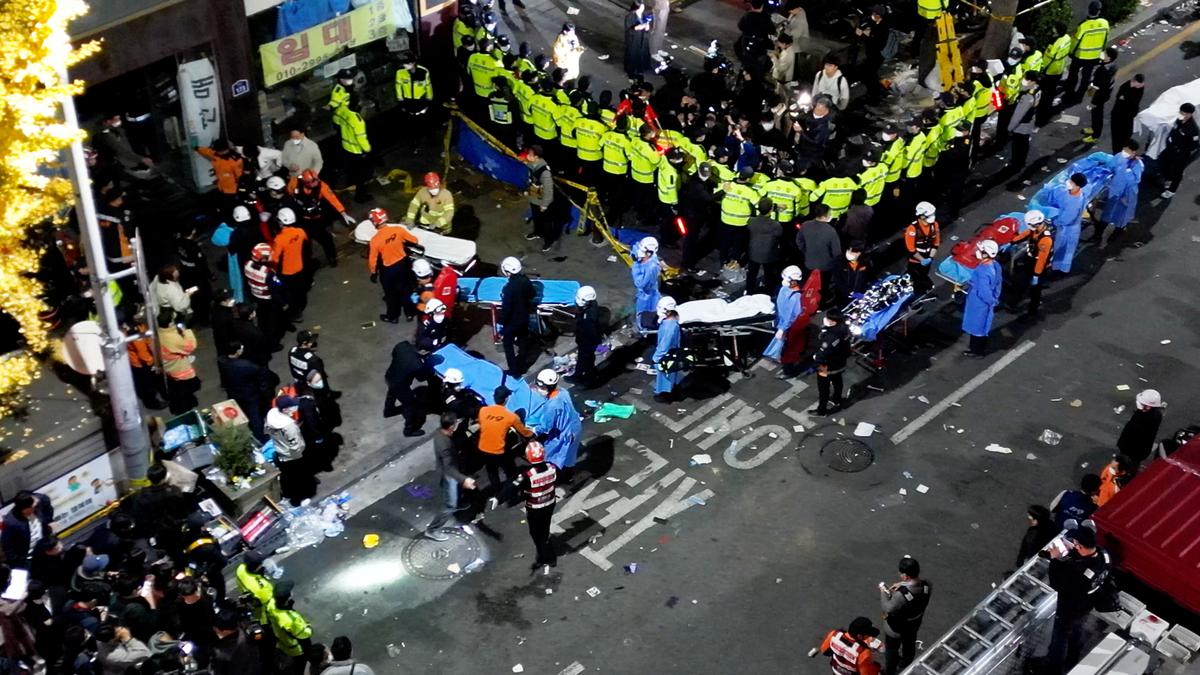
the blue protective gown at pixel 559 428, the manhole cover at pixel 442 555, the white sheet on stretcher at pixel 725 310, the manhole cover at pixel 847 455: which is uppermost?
the white sheet on stretcher at pixel 725 310

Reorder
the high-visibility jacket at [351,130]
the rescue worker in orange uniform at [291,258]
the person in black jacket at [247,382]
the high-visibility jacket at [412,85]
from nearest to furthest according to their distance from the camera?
1. the person in black jacket at [247,382]
2. the rescue worker in orange uniform at [291,258]
3. the high-visibility jacket at [351,130]
4. the high-visibility jacket at [412,85]

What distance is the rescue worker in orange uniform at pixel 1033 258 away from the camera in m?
18.6

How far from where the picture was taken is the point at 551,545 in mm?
15672

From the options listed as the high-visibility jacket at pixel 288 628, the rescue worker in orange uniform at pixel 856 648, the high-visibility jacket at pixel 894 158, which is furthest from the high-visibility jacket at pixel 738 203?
the high-visibility jacket at pixel 288 628

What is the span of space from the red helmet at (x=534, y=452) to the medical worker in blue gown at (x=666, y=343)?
9.91 ft

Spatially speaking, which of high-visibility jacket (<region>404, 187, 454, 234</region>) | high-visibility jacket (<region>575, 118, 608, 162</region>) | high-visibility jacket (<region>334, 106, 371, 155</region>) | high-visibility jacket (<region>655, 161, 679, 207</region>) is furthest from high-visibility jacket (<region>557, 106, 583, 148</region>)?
high-visibility jacket (<region>334, 106, 371, 155</region>)

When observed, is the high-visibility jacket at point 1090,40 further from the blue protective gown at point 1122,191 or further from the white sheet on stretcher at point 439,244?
the white sheet on stretcher at point 439,244

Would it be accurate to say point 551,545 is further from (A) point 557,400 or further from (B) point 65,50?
(B) point 65,50

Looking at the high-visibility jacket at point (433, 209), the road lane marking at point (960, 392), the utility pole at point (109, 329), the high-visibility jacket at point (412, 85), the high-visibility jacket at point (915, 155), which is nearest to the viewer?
the utility pole at point (109, 329)

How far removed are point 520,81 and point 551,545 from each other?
8608mm

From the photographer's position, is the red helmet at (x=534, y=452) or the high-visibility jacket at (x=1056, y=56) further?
the high-visibility jacket at (x=1056, y=56)

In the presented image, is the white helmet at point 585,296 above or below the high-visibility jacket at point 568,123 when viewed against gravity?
below

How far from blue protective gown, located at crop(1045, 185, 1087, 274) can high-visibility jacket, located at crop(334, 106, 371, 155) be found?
9.94m

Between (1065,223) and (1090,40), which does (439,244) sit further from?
(1090,40)
